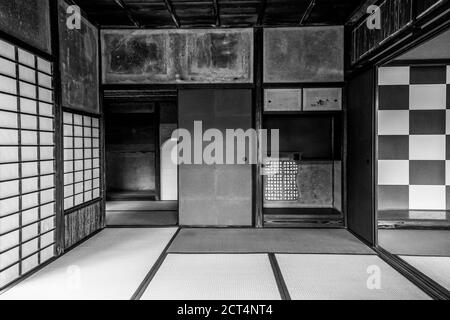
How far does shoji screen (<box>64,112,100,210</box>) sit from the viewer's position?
3.58 meters

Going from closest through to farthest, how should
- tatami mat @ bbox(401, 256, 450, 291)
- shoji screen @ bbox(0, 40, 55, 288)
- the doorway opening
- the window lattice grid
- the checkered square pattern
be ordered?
shoji screen @ bbox(0, 40, 55, 288) < tatami mat @ bbox(401, 256, 450, 291) < the checkered square pattern < the window lattice grid < the doorway opening

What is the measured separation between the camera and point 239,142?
446cm

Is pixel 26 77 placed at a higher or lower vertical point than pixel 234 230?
higher

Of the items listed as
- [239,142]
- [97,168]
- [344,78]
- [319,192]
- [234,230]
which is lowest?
[234,230]

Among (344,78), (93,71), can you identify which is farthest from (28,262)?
(344,78)

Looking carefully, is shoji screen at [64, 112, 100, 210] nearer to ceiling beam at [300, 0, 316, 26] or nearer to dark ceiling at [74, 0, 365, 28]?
dark ceiling at [74, 0, 365, 28]

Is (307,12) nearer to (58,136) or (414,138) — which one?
(414,138)

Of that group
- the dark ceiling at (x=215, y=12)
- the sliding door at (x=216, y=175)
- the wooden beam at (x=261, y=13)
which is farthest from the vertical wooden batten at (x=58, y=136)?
the wooden beam at (x=261, y=13)

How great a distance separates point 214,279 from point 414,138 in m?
3.92

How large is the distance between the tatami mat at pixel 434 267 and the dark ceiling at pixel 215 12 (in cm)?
310

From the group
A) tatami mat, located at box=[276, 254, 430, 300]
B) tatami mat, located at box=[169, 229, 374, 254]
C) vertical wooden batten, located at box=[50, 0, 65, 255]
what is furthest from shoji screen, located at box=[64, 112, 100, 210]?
tatami mat, located at box=[276, 254, 430, 300]

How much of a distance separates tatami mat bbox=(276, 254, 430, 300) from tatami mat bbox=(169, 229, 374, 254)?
0.28 metres
